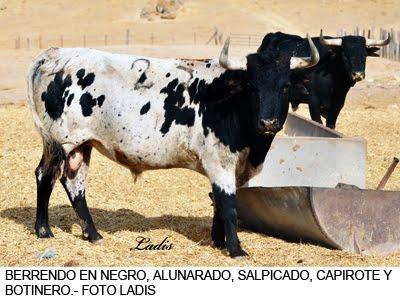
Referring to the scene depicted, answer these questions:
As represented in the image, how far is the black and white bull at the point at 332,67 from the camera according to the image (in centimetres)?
1353

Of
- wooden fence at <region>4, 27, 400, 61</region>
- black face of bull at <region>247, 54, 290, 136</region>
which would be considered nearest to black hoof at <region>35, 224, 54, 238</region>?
black face of bull at <region>247, 54, 290, 136</region>

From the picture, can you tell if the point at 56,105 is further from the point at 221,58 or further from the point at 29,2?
the point at 29,2

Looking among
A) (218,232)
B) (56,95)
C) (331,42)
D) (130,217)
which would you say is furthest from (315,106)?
(56,95)

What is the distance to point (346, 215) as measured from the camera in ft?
25.9

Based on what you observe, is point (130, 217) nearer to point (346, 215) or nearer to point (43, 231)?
point (43, 231)

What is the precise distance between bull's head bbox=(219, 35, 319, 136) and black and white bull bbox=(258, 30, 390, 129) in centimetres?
569

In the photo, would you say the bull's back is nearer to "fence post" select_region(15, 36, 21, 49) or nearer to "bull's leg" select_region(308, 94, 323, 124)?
"bull's leg" select_region(308, 94, 323, 124)

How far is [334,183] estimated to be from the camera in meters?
9.97

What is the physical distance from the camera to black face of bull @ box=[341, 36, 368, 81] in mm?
13320

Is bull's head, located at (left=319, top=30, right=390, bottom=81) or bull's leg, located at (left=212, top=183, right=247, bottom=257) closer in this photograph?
bull's leg, located at (left=212, top=183, right=247, bottom=257)

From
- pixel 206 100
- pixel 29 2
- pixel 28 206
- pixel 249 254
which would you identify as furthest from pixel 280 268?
pixel 29 2

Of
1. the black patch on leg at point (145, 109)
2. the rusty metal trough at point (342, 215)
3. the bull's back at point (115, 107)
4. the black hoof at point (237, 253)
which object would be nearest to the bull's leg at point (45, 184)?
the bull's back at point (115, 107)

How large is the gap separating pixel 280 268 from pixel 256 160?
1.18 m

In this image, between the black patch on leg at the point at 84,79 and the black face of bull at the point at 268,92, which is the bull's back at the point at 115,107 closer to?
the black patch on leg at the point at 84,79
